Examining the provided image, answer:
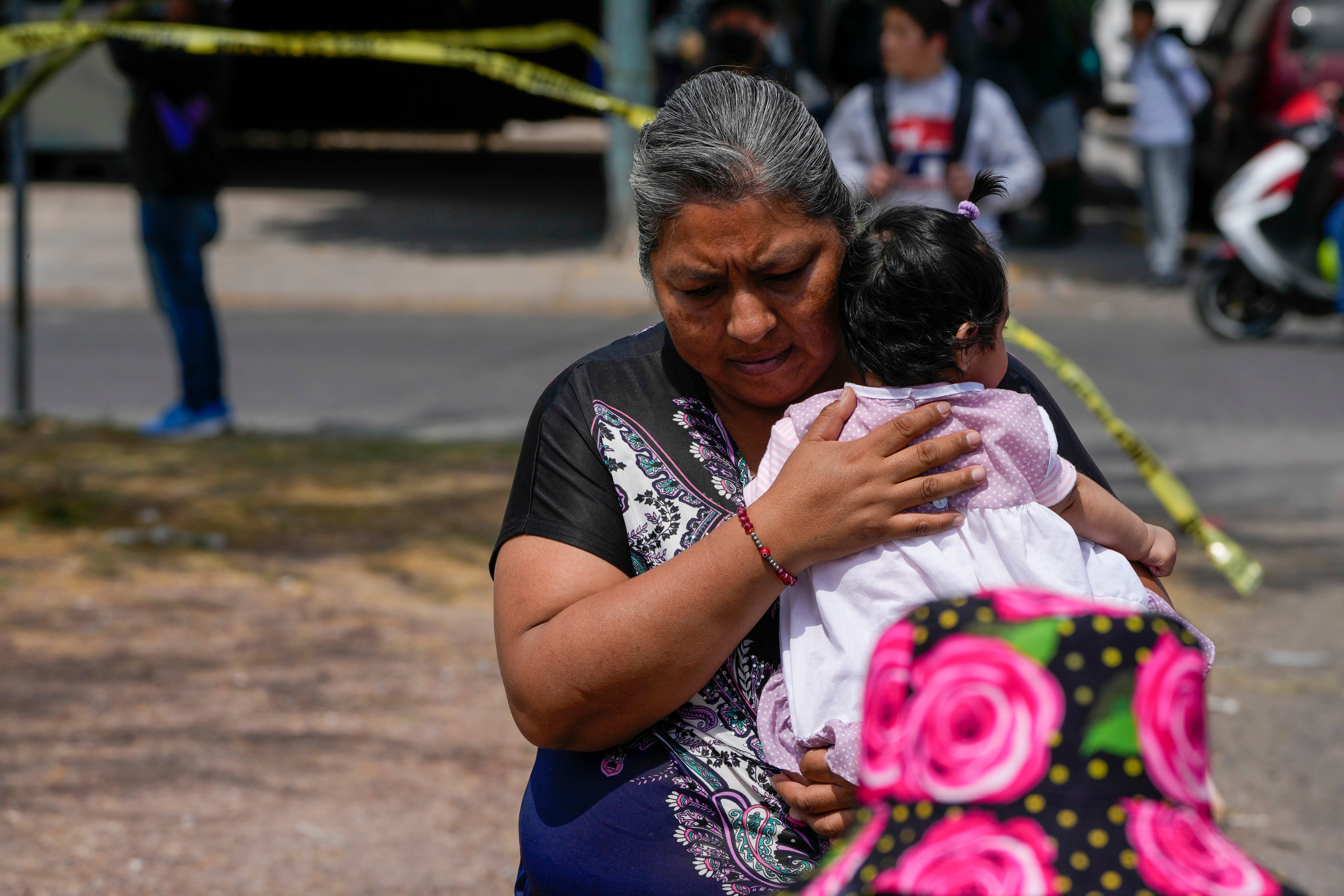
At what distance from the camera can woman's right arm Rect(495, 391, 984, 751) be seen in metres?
1.83

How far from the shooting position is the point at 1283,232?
938 cm

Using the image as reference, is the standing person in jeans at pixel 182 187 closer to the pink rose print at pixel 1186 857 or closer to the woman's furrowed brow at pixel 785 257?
the woman's furrowed brow at pixel 785 257

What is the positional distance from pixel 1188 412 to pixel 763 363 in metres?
6.69

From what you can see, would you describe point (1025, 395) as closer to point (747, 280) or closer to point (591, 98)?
point (747, 280)

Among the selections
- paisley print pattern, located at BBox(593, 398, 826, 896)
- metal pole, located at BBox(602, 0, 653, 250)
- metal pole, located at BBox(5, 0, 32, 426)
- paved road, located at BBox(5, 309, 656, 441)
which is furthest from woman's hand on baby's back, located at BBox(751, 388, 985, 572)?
metal pole, located at BBox(602, 0, 653, 250)

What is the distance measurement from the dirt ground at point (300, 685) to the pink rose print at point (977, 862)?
2.52 metres

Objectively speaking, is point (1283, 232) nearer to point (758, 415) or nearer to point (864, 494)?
point (758, 415)

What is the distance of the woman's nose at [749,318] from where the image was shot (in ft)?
6.71

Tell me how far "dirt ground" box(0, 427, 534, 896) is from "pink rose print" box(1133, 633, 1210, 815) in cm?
259

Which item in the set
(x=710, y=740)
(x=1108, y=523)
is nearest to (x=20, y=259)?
(x=710, y=740)

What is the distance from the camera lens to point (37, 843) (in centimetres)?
364

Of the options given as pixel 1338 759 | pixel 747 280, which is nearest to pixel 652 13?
pixel 1338 759

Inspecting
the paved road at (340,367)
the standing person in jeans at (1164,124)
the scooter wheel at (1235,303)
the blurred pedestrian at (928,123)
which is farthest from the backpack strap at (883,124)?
the standing person in jeans at (1164,124)

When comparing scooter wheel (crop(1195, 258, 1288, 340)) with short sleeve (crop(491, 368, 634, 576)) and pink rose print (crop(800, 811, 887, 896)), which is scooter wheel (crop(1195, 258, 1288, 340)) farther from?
pink rose print (crop(800, 811, 887, 896))
